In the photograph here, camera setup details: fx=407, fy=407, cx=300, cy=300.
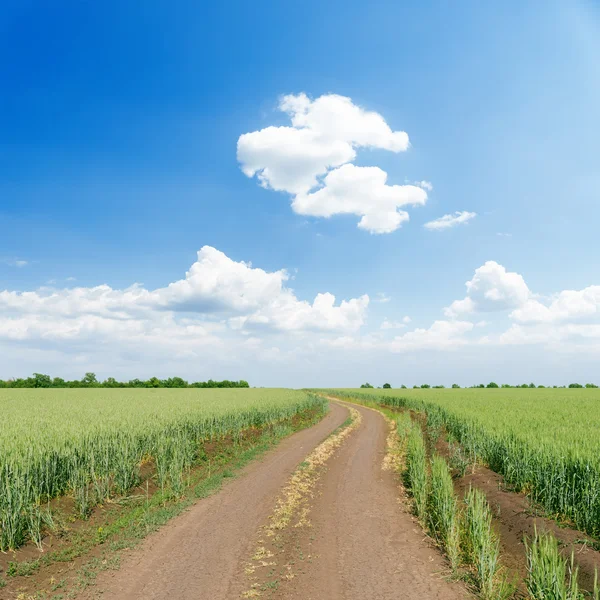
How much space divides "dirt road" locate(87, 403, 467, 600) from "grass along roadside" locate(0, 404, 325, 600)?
441 mm

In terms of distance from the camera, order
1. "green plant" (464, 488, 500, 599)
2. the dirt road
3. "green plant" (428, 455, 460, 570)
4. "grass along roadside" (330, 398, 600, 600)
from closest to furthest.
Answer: "grass along roadside" (330, 398, 600, 600) < "green plant" (464, 488, 500, 599) < the dirt road < "green plant" (428, 455, 460, 570)

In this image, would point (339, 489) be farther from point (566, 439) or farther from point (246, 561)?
point (566, 439)

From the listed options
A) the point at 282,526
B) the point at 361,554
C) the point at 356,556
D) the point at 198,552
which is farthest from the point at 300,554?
the point at 198,552

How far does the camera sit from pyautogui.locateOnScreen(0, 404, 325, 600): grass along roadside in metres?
8.26

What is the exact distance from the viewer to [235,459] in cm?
1988

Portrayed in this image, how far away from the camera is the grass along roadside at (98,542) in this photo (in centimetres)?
826

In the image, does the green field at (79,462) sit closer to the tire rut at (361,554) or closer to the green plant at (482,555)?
the tire rut at (361,554)

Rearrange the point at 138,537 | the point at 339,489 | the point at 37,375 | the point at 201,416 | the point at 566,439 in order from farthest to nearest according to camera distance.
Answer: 1. the point at 37,375
2. the point at 201,416
3. the point at 339,489
4. the point at 566,439
5. the point at 138,537

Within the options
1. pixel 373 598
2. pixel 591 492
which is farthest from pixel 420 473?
pixel 373 598

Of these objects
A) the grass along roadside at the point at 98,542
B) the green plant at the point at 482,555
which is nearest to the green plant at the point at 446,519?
the green plant at the point at 482,555

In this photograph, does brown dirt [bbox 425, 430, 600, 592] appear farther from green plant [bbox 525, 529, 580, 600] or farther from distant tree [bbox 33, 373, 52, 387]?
distant tree [bbox 33, 373, 52, 387]

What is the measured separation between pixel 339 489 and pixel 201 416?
10880 mm

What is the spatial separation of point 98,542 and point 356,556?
6.50 metres

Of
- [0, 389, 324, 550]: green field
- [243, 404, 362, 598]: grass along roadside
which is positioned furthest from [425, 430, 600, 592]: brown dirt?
[0, 389, 324, 550]: green field
